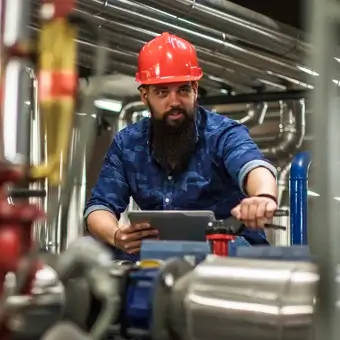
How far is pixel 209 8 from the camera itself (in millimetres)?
2734

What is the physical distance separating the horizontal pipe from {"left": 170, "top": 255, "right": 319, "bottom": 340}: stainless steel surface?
2.92 m

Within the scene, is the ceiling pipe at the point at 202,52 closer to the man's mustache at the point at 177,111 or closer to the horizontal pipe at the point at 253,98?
the horizontal pipe at the point at 253,98

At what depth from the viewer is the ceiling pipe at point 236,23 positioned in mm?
2689

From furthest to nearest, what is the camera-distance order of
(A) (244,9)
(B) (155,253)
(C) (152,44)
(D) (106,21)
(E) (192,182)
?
(A) (244,9) < (D) (106,21) < (C) (152,44) < (E) (192,182) < (B) (155,253)

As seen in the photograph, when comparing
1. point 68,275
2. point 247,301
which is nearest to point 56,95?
point 68,275

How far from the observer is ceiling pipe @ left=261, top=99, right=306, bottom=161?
3.85 m

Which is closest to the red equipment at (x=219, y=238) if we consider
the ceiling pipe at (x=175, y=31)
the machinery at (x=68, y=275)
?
the machinery at (x=68, y=275)

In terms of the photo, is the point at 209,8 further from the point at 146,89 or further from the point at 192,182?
the point at 192,182

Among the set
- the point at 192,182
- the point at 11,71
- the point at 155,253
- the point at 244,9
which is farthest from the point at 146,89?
the point at 11,71

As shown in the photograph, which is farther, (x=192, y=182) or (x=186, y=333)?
(x=192, y=182)

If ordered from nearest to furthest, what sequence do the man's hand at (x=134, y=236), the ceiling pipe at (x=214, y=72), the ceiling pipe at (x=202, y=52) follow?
1. the man's hand at (x=134, y=236)
2. the ceiling pipe at (x=202, y=52)
3. the ceiling pipe at (x=214, y=72)

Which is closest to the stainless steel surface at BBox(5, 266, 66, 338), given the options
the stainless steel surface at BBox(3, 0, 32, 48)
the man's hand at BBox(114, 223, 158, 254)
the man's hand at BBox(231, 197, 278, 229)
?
the stainless steel surface at BBox(3, 0, 32, 48)

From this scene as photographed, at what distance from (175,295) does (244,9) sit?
2.10 metres

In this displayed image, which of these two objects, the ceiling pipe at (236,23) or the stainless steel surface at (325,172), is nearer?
the stainless steel surface at (325,172)
